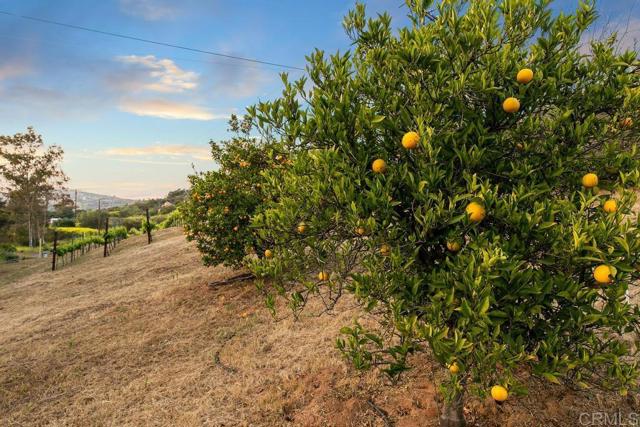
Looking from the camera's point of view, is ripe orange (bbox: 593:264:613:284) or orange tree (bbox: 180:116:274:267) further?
orange tree (bbox: 180:116:274:267)

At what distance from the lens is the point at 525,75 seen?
2416 millimetres

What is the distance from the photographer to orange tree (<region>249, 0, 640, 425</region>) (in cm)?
225

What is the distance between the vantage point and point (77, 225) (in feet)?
180

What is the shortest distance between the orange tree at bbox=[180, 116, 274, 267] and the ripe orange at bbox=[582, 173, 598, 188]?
7.65 m

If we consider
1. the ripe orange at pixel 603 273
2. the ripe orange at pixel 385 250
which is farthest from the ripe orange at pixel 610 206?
the ripe orange at pixel 385 250

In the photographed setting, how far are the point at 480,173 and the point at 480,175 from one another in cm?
1

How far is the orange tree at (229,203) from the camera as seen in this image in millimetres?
A: 9562

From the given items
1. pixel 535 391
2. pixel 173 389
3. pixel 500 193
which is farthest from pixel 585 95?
pixel 173 389

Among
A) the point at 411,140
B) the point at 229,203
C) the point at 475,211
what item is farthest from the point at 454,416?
the point at 229,203

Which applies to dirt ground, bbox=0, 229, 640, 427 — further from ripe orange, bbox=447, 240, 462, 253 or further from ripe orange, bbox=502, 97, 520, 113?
ripe orange, bbox=502, 97, 520, 113

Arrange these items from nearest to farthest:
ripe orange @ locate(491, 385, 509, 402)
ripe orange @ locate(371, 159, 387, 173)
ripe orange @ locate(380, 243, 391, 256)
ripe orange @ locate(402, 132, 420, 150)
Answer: ripe orange @ locate(491, 385, 509, 402) < ripe orange @ locate(402, 132, 420, 150) < ripe orange @ locate(371, 159, 387, 173) < ripe orange @ locate(380, 243, 391, 256)

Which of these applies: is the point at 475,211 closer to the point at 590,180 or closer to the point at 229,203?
the point at 590,180

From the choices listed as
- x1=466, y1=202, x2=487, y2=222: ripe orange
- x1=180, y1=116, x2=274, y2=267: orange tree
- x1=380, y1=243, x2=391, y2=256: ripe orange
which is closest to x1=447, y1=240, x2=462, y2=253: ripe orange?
x1=466, y1=202, x2=487, y2=222: ripe orange

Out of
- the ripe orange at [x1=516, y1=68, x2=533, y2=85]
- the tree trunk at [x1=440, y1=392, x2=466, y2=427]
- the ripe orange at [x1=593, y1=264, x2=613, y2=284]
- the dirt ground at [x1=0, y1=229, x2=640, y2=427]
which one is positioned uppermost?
the ripe orange at [x1=516, y1=68, x2=533, y2=85]
